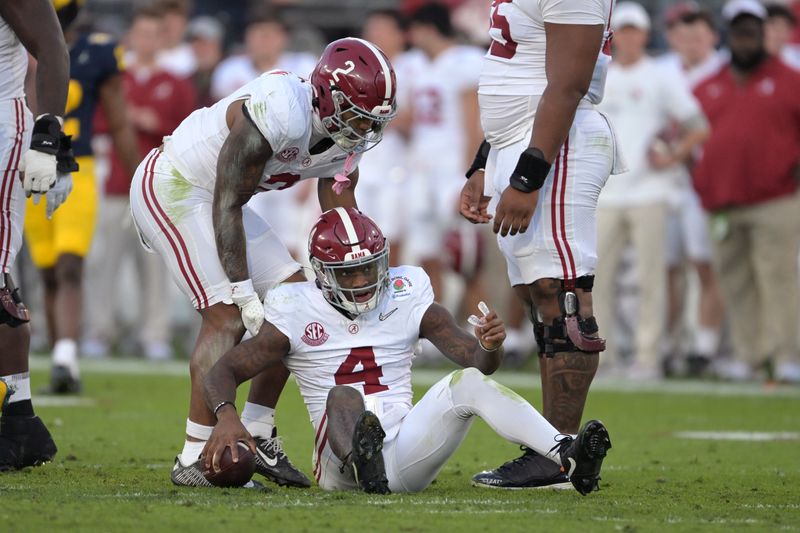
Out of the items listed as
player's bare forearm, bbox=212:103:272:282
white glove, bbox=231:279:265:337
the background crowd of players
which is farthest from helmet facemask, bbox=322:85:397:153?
the background crowd of players

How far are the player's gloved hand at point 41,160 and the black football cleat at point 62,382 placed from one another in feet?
11.8

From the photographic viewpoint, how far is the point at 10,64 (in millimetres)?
5785

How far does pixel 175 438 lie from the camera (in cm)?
714

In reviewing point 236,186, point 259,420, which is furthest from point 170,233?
point 259,420

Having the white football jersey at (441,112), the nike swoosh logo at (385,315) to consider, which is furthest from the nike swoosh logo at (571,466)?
the white football jersey at (441,112)

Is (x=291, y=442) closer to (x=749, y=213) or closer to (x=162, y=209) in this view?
(x=162, y=209)

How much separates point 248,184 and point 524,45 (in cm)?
116

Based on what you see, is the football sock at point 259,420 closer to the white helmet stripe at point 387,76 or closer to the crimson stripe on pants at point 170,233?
the crimson stripe on pants at point 170,233

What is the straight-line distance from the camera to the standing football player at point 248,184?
5.32m

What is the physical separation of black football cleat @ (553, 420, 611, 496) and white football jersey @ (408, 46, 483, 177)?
21.9ft

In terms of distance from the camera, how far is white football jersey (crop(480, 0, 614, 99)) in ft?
17.5

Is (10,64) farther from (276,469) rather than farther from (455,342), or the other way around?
(455,342)

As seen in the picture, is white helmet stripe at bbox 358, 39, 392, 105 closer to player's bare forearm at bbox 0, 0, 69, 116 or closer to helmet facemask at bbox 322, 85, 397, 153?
helmet facemask at bbox 322, 85, 397, 153

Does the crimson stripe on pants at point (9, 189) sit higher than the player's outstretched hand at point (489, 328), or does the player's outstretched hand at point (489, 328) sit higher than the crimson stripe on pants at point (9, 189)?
the crimson stripe on pants at point (9, 189)
